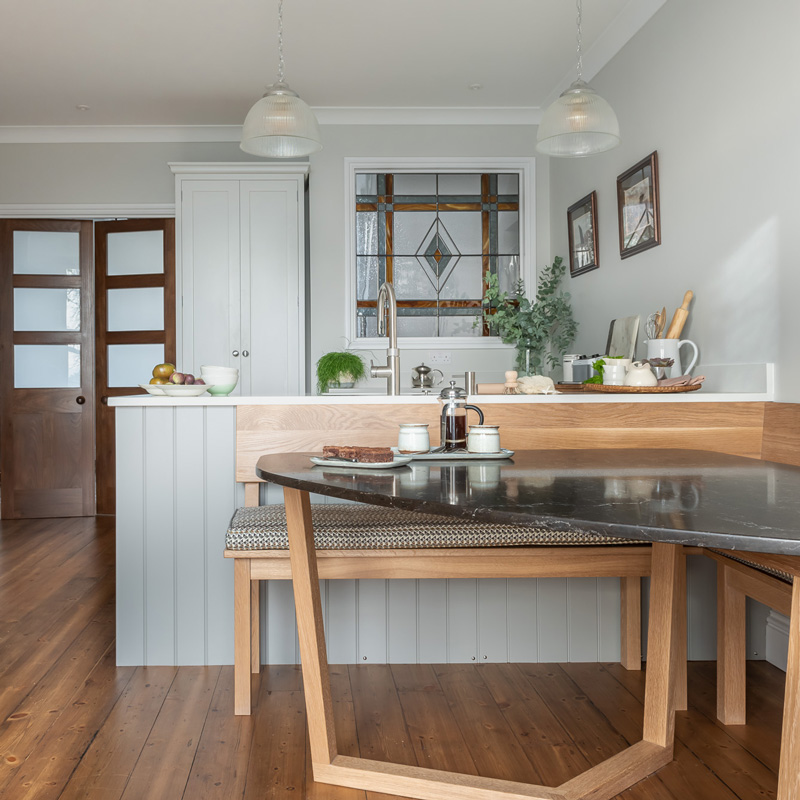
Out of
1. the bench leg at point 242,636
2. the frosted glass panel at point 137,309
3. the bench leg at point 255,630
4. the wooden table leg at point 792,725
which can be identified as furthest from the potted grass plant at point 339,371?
the wooden table leg at point 792,725

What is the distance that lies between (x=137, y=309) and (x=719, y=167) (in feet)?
12.5

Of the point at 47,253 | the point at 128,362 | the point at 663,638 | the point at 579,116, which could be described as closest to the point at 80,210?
the point at 47,253

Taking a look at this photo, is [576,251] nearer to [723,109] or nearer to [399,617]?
[723,109]

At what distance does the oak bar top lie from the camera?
90 centimetres

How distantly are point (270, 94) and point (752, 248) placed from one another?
5.60ft

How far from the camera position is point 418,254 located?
482 cm

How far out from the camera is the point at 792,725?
96cm

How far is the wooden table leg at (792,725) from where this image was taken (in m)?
0.95

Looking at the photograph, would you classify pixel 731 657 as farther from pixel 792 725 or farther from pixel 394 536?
pixel 792 725

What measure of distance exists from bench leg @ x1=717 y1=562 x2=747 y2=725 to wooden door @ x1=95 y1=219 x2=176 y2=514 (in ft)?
13.3

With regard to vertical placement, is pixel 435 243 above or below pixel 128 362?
above

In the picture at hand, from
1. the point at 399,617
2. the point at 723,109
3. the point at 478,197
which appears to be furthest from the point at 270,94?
the point at 478,197

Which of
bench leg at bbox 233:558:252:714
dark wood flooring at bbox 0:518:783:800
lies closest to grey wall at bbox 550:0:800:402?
dark wood flooring at bbox 0:518:783:800

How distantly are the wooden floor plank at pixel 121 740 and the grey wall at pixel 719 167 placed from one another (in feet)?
6.81
